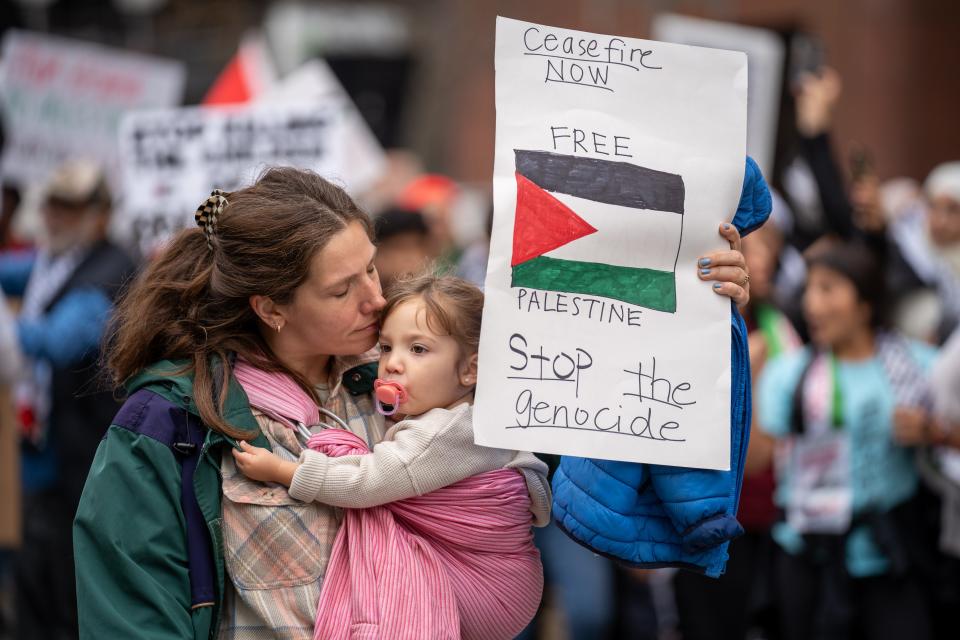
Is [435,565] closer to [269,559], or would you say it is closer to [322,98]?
[269,559]

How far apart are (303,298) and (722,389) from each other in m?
0.90

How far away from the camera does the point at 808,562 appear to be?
209 inches

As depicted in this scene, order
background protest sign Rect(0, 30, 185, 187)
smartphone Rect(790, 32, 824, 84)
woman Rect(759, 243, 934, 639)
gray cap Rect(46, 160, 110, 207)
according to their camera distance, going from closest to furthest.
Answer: woman Rect(759, 243, 934, 639), gray cap Rect(46, 160, 110, 207), smartphone Rect(790, 32, 824, 84), background protest sign Rect(0, 30, 185, 187)

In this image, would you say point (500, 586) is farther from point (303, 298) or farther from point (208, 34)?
point (208, 34)

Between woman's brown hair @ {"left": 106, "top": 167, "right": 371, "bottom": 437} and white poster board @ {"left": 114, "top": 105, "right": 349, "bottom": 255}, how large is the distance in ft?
13.9

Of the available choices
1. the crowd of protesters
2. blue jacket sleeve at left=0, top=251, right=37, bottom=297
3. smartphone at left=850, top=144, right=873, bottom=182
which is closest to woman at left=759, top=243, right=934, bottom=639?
the crowd of protesters

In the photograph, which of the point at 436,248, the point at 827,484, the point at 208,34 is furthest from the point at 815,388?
the point at 208,34

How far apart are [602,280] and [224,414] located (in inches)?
32.0

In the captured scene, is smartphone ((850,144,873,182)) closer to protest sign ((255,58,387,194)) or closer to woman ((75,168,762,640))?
protest sign ((255,58,387,194))

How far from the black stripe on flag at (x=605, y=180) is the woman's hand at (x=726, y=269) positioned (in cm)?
12

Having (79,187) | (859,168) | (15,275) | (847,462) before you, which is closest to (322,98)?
(79,187)

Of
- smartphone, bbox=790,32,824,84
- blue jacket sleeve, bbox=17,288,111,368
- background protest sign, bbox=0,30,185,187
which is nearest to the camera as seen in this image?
blue jacket sleeve, bbox=17,288,111,368

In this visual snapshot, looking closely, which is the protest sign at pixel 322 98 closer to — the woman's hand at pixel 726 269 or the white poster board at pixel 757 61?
the white poster board at pixel 757 61

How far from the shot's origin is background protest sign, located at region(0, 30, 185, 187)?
8648 mm
